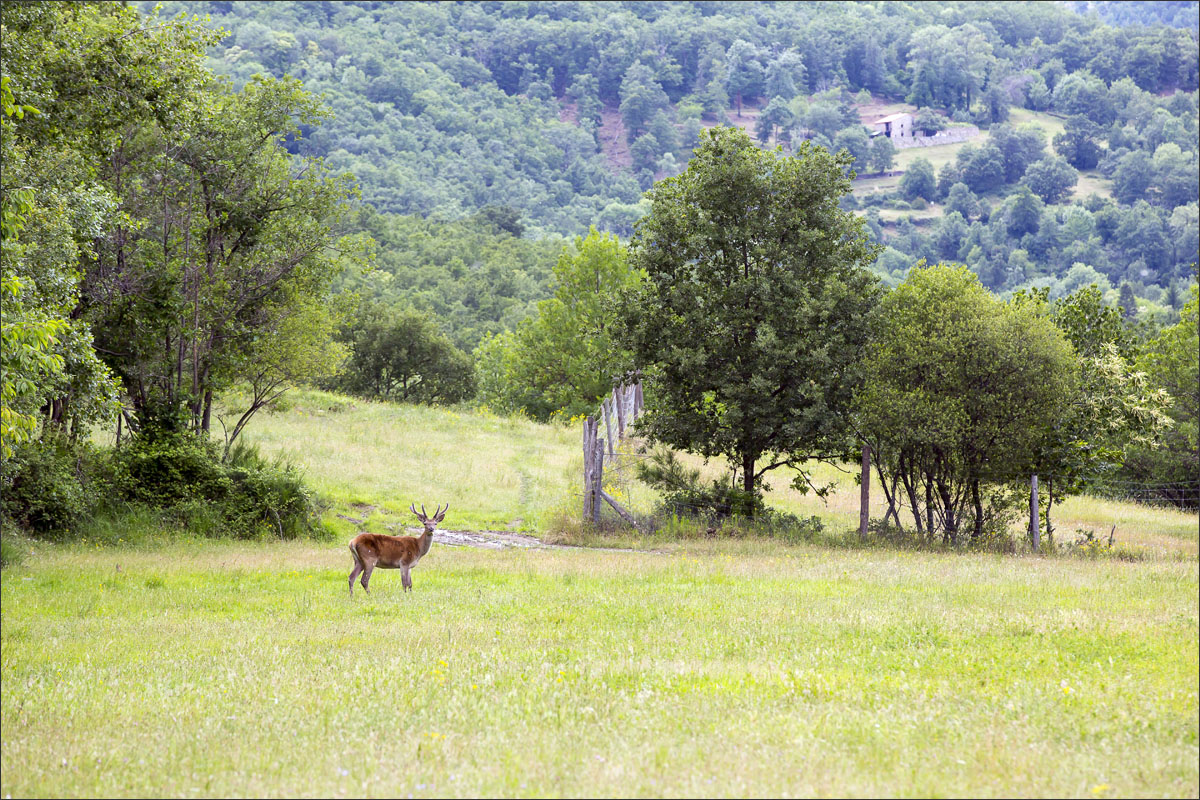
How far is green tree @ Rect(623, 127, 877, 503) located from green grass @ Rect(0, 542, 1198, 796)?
7745 millimetres

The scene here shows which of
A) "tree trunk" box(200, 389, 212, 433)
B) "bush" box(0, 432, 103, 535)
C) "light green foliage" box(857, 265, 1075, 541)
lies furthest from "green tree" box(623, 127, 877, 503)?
"bush" box(0, 432, 103, 535)

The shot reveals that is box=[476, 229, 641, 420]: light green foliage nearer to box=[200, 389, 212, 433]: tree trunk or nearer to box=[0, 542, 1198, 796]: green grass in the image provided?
box=[200, 389, 212, 433]: tree trunk

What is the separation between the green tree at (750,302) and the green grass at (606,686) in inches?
305

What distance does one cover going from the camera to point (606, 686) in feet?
27.8

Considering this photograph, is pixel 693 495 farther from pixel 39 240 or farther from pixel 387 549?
pixel 39 240

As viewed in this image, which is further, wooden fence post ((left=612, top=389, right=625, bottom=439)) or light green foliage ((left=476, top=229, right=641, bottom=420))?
light green foliage ((left=476, top=229, right=641, bottom=420))

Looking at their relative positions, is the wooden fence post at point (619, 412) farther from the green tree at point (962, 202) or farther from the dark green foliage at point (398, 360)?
the green tree at point (962, 202)

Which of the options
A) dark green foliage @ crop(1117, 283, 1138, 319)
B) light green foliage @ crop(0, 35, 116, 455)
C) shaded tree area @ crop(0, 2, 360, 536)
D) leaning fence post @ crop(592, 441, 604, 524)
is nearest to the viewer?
light green foliage @ crop(0, 35, 116, 455)

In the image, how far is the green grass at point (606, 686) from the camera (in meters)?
6.12

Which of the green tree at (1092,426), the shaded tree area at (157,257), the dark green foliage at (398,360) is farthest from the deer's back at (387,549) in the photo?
the dark green foliage at (398,360)

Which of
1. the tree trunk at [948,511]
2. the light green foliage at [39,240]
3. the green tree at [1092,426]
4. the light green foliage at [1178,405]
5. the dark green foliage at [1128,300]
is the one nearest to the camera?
the light green foliage at [39,240]

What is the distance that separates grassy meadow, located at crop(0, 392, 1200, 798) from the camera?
20.2 feet

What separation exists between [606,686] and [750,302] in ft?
53.5

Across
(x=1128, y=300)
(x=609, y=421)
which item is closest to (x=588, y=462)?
(x=609, y=421)
